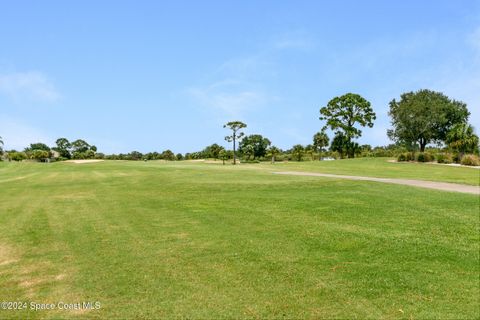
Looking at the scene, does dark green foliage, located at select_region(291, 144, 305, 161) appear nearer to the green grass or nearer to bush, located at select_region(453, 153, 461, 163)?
bush, located at select_region(453, 153, 461, 163)

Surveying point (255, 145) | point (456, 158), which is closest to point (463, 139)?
point (456, 158)

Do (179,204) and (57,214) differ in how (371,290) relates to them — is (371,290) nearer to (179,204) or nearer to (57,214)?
(179,204)

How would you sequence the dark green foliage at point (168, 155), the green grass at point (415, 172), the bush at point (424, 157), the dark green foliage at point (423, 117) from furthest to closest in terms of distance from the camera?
the dark green foliage at point (168, 155) → the dark green foliage at point (423, 117) → the bush at point (424, 157) → the green grass at point (415, 172)

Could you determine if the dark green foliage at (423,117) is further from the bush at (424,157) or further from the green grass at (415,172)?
the green grass at (415,172)

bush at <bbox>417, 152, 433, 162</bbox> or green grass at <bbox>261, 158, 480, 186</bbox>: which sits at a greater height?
bush at <bbox>417, 152, 433, 162</bbox>

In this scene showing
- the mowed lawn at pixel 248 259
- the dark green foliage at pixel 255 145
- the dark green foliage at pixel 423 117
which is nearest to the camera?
the mowed lawn at pixel 248 259

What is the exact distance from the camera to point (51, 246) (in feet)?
25.0

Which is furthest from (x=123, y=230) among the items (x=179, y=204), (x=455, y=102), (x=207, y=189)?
(x=455, y=102)

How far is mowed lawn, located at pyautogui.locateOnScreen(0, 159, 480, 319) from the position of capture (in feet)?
16.4

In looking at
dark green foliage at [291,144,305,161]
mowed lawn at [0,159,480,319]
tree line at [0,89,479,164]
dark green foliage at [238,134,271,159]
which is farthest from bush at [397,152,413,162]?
dark green foliage at [238,134,271,159]

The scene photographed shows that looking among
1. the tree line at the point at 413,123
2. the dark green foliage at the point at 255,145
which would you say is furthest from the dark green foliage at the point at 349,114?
the dark green foliage at the point at 255,145

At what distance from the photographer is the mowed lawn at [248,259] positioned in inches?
197

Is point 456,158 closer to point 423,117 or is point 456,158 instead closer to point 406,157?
point 406,157

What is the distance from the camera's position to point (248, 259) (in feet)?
22.4
